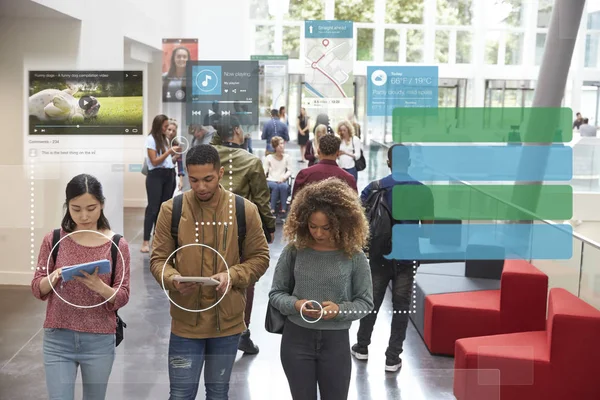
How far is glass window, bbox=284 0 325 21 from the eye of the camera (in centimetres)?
419

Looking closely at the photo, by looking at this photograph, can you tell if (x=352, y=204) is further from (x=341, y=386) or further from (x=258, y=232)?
(x=341, y=386)

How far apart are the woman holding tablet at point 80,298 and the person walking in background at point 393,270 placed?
1695mm

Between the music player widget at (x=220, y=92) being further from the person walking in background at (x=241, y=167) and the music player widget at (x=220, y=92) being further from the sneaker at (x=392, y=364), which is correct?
the sneaker at (x=392, y=364)

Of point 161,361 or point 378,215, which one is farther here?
point 161,361

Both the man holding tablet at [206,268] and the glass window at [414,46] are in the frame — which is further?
the glass window at [414,46]

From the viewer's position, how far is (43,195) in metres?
4.39

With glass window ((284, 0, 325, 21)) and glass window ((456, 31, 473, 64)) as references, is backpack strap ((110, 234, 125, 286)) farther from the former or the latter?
glass window ((456, 31, 473, 64))

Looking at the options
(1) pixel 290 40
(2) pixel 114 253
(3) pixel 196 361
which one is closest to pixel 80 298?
→ (2) pixel 114 253

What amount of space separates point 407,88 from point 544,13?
966 mm

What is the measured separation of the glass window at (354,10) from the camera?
13.9 ft

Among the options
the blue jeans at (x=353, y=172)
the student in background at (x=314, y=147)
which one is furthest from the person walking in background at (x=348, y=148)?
the student in background at (x=314, y=147)

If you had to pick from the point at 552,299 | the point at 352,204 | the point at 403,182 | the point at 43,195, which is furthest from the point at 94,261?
the point at 552,299

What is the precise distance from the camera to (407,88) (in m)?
4.32

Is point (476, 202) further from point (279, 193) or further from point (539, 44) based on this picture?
point (279, 193)
